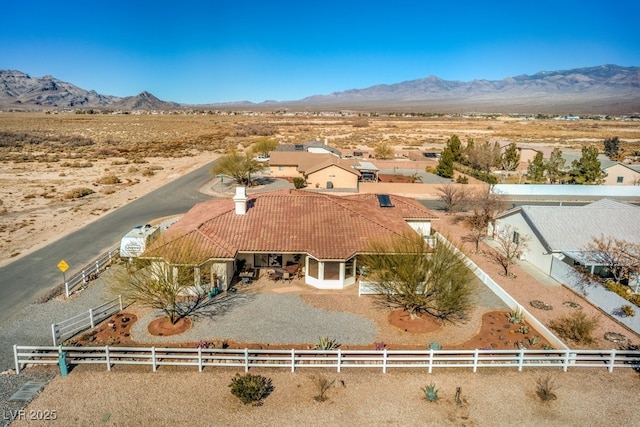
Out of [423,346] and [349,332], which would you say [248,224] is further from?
[423,346]

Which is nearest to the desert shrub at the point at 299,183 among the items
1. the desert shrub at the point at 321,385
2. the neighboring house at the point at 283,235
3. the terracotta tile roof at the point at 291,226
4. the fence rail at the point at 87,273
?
the terracotta tile roof at the point at 291,226

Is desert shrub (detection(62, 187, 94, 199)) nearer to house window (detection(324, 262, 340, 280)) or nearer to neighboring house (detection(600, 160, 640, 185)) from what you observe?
house window (detection(324, 262, 340, 280))

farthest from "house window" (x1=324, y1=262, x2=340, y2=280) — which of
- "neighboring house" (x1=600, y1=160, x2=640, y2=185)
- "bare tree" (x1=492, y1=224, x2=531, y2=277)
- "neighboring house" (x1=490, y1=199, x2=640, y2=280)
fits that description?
"neighboring house" (x1=600, y1=160, x2=640, y2=185)

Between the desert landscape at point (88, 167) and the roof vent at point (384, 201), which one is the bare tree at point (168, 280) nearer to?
the desert landscape at point (88, 167)

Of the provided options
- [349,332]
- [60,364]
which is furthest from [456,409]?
[60,364]

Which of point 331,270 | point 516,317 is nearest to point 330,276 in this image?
point 331,270

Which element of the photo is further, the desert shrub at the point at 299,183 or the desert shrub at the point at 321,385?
the desert shrub at the point at 299,183
